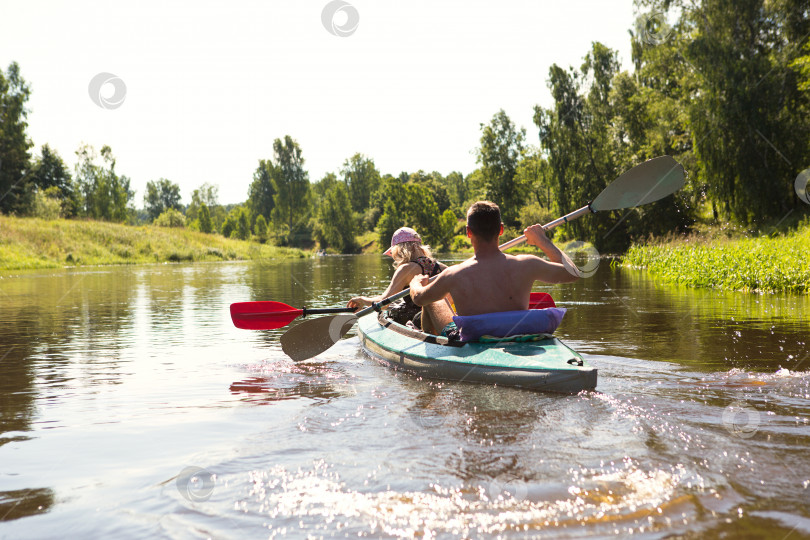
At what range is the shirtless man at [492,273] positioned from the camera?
16.6 feet

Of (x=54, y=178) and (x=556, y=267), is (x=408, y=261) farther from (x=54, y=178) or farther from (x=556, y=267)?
(x=54, y=178)

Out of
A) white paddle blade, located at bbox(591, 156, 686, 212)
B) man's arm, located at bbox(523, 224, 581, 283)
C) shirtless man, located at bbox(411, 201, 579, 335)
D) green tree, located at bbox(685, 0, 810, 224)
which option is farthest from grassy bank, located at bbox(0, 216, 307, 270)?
green tree, located at bbox(685, 0, 810, 224)

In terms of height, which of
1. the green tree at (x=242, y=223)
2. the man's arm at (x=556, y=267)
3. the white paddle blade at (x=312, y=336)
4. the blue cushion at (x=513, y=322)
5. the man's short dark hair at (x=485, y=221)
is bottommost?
the white paddle blade at (x=312, y=336)

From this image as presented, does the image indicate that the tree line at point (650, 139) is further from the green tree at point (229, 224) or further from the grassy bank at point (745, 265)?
the green tree at point (229, 224)

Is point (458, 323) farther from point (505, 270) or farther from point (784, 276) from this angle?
point (784, 276)

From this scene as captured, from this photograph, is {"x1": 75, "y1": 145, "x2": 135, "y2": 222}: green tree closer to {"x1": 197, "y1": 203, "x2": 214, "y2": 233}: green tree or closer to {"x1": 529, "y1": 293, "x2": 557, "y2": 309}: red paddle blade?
{"x1": 197, "y1": 203, "x2": 214, "y2": 233}: green tree

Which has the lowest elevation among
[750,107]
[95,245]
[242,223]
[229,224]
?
[95,245]

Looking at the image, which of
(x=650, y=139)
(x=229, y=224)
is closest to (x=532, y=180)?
(x=650, y=139)

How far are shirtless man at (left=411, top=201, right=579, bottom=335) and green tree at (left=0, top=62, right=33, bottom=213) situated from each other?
5178cm

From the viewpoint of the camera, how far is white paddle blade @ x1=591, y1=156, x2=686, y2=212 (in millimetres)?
6355

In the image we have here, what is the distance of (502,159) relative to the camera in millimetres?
60094

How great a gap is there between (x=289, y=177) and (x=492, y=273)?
80710 millimetres

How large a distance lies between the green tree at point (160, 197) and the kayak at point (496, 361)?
12488cm

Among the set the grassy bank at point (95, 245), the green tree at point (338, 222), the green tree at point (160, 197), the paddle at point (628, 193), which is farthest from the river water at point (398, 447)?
the green tree at point (160, 197)
